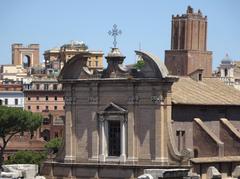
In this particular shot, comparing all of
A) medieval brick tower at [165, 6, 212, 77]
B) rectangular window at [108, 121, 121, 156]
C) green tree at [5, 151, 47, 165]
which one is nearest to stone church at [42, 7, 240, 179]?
rectangular window at [108, 121, 121, 156]

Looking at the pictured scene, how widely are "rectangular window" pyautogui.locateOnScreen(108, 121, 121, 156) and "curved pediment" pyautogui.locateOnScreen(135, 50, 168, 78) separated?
3391 mm

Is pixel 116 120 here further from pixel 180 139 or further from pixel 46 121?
pixel 46 121

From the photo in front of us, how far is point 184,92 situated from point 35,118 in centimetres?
4474

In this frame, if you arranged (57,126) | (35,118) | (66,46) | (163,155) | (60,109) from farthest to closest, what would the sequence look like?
(66,46) → (60,109) → (57,126) → (35,118) → (163,155)

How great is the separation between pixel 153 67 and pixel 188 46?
88.1 m

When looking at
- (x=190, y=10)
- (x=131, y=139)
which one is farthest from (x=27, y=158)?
(x=190, y=10)

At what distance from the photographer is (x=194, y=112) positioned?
67.1 m

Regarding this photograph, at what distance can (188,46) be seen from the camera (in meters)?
151

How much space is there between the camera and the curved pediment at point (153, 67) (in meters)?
63.2

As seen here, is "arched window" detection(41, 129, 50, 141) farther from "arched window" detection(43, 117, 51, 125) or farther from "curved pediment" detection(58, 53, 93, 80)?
"curved pediment" detection(58, 53, 93, 80)

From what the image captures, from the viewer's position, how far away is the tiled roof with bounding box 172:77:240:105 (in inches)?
2623

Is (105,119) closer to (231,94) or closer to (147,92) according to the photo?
(147,92)

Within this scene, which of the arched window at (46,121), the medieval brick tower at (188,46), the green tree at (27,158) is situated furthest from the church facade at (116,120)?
the medieval brick tower at (188,46)

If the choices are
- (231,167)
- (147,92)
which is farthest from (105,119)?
(231,167)
